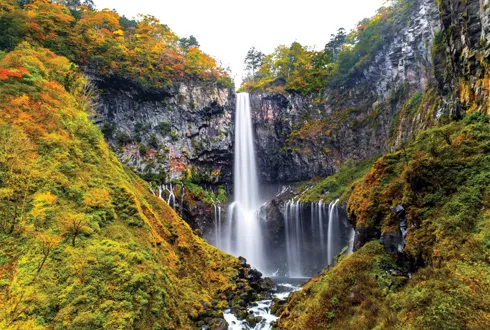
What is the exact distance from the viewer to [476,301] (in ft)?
15.5

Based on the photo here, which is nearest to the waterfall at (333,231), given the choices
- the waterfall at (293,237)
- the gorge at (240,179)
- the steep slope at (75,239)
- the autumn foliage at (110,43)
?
the gorge at (240,179)

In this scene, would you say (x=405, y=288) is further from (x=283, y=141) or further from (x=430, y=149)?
(x=283, y=141)

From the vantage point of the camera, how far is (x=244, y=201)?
114 ft

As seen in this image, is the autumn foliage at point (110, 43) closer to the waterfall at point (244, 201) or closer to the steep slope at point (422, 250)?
the waterfall at point (244, 201)

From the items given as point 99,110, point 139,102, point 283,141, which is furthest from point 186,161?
point 283,141

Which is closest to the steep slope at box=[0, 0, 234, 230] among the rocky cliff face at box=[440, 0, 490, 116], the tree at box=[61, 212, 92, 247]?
the tree at box=[61, 212, 92, 247]

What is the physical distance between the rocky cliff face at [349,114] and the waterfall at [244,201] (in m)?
1.45

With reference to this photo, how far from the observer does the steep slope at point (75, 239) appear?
8.11 m

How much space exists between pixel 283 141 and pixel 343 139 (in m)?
7.50

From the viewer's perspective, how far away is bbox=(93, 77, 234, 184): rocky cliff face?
29141 millimetres

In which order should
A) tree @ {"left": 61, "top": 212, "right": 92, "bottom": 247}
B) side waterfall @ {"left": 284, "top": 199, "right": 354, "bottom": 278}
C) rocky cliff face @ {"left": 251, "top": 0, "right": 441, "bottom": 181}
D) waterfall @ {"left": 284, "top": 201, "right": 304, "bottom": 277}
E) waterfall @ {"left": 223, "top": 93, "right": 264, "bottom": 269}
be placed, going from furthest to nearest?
waterfall @ {"left": 223, "top": 93, "right": 264, "bottom": 269}
waterfall @ {"left": 284, "top": 201, "right": 304, "bottom": 277}
rocky cliff face @ {"left": 251, "top": 0, "right": 441, "bottom": 181}
side waterfall @ {"left": 284, "top": 199, "right": 354, "bottom": 278}
tree @ {"left": 61, "top": 212, "right": 92, "bottom": 247}

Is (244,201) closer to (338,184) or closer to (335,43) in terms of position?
(338,184)

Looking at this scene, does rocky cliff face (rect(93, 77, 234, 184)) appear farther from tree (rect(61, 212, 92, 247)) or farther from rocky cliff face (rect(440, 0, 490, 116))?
rocky cliff face (rect(440, 0, 490, 116))

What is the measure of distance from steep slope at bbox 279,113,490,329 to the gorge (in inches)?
1.9
